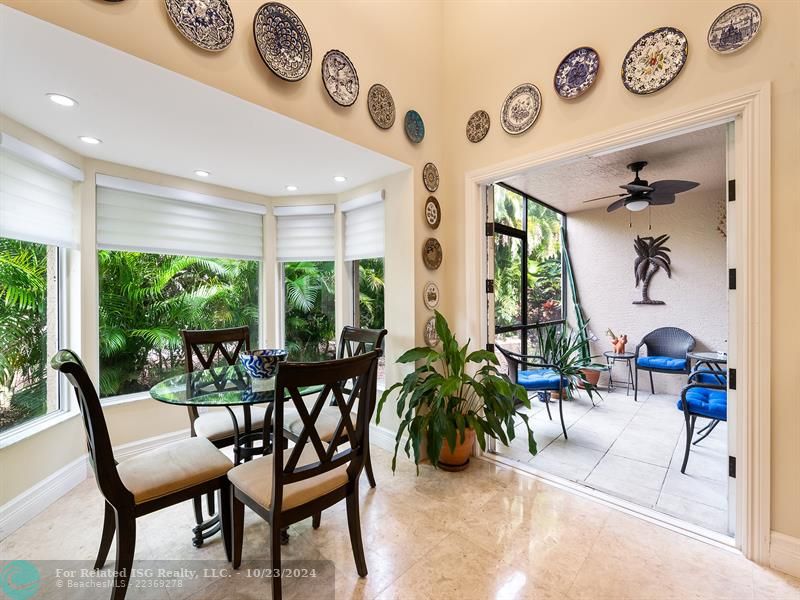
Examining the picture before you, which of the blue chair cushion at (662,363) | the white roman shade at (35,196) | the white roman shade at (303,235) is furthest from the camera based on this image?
the blue chair cushion at (662,363)

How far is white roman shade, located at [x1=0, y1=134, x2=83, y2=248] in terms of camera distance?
6.53 ft

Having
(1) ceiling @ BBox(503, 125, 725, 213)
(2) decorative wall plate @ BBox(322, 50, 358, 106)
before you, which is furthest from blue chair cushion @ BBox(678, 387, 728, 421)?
(2) decorative wall plate @ BBox(322, 50, 358, 106)

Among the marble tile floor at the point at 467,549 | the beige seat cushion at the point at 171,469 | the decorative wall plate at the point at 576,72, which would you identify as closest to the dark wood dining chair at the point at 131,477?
the beige seat cushion at the point at 171,469

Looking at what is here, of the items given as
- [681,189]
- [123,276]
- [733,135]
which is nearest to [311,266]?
[123,276]

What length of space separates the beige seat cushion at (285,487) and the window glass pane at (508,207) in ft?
10.0

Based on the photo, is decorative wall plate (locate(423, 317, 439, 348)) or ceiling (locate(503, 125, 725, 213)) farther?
ceiling (locate(503, 125, 725, 213))

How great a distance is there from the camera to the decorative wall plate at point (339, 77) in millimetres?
2182

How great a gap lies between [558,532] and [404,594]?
0.95 meters

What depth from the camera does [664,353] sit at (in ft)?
15.6

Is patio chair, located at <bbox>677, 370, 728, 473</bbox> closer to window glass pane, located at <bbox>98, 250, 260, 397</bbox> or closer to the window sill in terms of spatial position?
window glass pane, located at <bbox>98, 250, 260, 397</bbox>

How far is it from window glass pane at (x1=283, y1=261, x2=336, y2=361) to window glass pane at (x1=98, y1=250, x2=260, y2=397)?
338 millimetres

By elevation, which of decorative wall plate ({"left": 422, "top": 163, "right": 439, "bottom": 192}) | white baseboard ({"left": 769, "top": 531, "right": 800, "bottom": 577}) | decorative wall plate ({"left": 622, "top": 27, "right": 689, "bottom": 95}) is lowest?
white baseboard ({"left": 769, "top": 531, "right": 800, "bottom": 577})

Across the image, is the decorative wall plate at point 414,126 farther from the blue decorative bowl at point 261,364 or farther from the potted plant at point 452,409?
the blue decorative bowl at point 261,364

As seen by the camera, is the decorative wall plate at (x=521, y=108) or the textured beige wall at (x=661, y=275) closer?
the decorative wall plate at (x=521, y=108)
